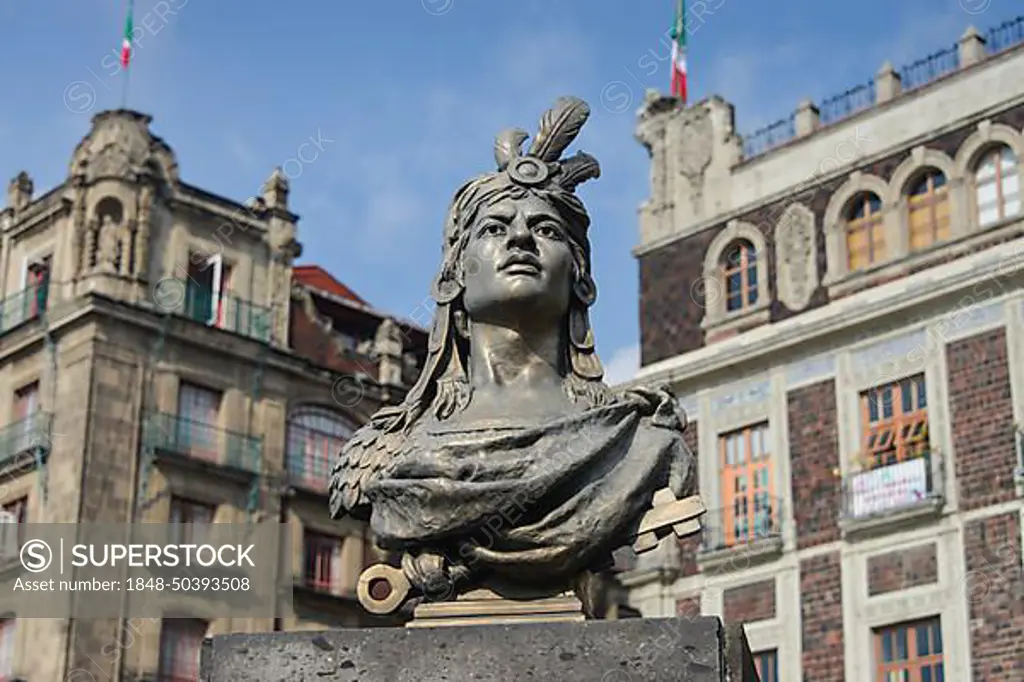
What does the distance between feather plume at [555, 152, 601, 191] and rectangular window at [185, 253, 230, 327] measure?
3121 centimetres

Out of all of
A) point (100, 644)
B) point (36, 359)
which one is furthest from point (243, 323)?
point (100, 644)

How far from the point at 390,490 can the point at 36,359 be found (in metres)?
31.7

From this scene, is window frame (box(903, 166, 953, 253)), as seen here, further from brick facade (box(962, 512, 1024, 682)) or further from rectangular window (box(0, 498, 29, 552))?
rectangular window (box(0, 498, 29, 552))

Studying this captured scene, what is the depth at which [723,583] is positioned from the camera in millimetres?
31172

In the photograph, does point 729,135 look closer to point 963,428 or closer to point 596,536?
point 963,428

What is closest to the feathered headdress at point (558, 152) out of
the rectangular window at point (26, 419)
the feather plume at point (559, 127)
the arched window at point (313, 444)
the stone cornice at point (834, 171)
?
the feather plume at point (559, 127)

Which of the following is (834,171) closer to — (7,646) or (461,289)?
→ (7,646)

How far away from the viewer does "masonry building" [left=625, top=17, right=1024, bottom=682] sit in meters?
28.2

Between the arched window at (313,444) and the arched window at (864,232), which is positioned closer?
the arched window at (864,232)

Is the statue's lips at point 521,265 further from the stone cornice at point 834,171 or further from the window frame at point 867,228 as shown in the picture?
the window frame at point 867,228

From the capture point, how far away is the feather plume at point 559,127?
312 inches

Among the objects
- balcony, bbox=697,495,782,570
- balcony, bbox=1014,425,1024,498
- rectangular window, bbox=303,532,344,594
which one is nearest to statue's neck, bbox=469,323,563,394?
balcony, bbox=1014,425,1024,498

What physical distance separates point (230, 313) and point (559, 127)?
3221 centimetres

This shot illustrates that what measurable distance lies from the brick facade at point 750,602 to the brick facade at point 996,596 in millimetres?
3624
